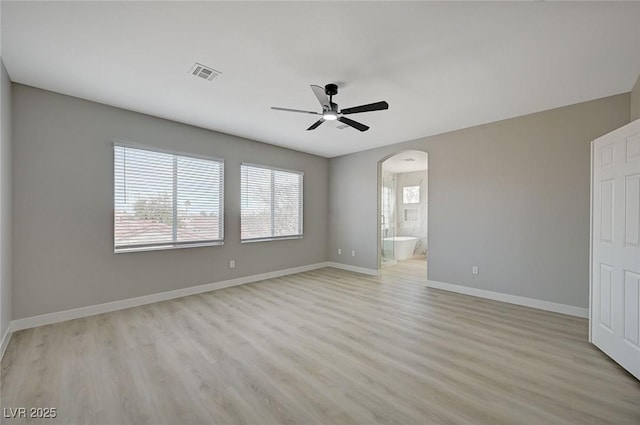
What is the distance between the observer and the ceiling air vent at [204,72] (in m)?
2.75

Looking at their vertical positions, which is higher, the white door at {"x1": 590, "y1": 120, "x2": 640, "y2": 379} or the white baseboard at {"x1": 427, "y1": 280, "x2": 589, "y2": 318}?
the white door at {"x1": 590, "y1": 120, "x2": 640, "y2": 379}

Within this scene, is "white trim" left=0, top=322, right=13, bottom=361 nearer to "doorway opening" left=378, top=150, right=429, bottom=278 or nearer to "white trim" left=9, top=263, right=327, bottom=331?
"white trim" left=9, top=263, right=327, bottom=331

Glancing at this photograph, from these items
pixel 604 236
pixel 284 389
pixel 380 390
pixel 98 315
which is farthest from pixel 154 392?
pixel 604 236

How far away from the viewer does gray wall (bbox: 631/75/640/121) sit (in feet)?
9.71

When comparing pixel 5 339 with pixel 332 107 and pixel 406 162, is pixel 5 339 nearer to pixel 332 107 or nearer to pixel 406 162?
pixel 332 107

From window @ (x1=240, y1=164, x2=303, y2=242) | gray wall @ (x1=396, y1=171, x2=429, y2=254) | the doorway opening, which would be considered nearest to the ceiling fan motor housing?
window @ (x1=240, y1=164, x2=303, y2=242)

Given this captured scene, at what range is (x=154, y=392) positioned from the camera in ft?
6.64

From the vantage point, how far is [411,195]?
31.0 ft

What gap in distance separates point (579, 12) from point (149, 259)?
5.37m

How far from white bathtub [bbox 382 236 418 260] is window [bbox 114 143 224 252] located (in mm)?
4324

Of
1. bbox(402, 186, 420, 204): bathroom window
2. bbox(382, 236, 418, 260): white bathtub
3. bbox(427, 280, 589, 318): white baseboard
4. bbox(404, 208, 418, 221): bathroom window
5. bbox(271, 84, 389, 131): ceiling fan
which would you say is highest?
bbox(271, 84, 389, 131): ceiling fan

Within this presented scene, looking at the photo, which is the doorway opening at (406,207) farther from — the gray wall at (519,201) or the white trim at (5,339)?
the white trim at (5,339)

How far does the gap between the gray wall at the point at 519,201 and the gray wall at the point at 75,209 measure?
4.32 meters

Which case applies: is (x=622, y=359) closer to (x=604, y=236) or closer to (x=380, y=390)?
(x=604, y=236)
